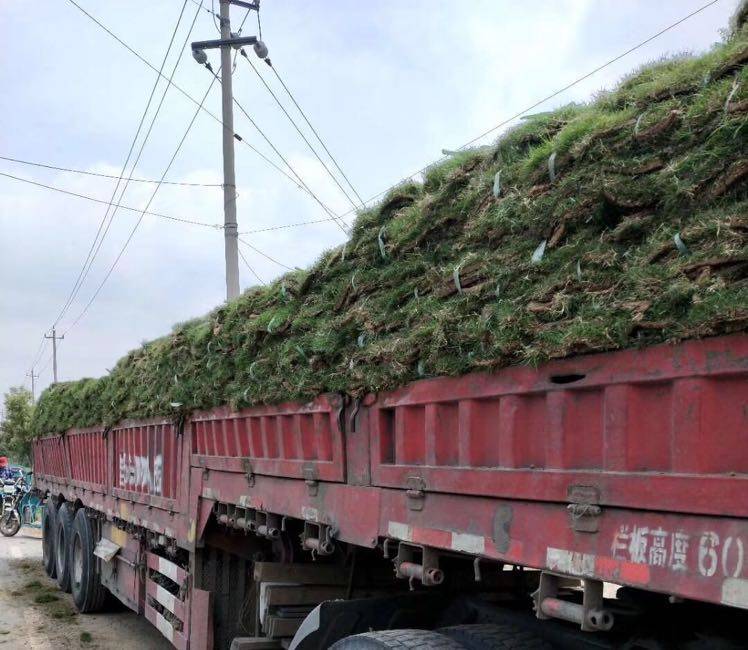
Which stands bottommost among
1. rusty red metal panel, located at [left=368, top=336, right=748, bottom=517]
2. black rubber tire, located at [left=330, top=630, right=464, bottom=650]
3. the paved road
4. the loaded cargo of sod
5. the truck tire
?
the paved road

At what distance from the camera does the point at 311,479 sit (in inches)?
161

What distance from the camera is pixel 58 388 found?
42.5ft

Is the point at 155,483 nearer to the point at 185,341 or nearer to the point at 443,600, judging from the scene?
the point at 185,341

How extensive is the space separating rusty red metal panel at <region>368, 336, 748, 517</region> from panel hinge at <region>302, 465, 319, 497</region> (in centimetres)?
88

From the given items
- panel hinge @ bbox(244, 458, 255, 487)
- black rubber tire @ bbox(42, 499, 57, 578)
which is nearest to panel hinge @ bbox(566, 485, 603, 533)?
panel hinge @ bbox(244, 458, 255, 487)

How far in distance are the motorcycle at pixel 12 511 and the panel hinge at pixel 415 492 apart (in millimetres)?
17407

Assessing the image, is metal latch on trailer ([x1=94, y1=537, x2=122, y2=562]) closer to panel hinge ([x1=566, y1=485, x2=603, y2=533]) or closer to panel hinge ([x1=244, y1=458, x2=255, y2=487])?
panel hinge ([x1=244, y1=458, x2=255, y2=487])

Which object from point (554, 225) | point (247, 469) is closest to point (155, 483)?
point (247, 469)

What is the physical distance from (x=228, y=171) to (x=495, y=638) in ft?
37.5

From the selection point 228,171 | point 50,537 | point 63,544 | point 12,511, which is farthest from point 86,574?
point 12,511

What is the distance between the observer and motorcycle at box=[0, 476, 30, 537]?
18.3 metres

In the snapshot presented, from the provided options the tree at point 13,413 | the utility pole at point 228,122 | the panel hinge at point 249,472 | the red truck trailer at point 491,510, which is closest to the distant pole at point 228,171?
the utility pole at point 228,122

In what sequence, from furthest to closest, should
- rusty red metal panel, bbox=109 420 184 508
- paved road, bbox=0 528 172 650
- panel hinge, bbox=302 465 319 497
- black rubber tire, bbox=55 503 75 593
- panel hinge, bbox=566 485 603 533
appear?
black rubber tire, bbox=55 503 75 593
paved road, bbox=0 528 172 650
rusty red metal panel, bbox=109 420 184 508
panel hinge, bbox=302 465 319 497
panel hinge, bbox=566 485 603 533

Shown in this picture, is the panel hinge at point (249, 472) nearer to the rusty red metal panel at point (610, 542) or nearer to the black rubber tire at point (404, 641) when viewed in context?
the black rubber tire at point (404, 641)
